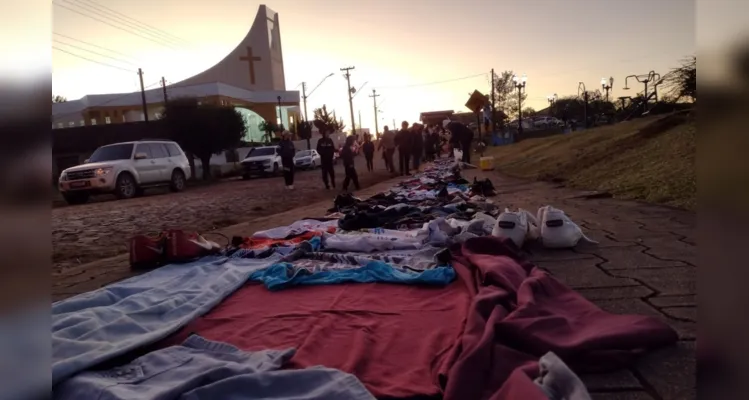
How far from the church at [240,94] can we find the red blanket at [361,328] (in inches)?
1435

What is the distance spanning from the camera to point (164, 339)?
276cm

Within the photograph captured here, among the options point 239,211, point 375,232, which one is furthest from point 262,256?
point 239,211

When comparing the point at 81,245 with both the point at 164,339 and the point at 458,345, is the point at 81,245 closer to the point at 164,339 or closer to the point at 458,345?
the point at 164,339

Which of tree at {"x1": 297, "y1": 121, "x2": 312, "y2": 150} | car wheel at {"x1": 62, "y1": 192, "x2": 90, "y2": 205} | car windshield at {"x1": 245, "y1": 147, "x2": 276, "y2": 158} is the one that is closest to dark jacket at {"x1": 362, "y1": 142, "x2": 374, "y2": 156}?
car windshield at {"x1": 245, "y1": 147, "x2": 276, "y2": 158}

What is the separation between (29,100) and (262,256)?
4.17m

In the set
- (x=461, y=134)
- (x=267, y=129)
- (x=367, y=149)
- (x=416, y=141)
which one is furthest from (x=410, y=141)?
(x=267, y=129)

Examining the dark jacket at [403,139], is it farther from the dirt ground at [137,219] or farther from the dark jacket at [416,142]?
the dirt ground at [137,219]

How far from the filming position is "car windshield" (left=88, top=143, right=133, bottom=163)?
15.8 m

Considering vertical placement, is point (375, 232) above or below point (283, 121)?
below

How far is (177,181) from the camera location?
60.9ft

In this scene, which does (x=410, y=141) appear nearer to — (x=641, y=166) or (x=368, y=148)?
(x=368, y=148)

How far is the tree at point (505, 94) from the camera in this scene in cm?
5950

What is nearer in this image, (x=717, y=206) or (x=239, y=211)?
(x=717, y=206)

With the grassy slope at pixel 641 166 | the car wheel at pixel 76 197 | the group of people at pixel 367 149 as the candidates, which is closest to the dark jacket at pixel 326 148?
the group of people at pixel 367 149
